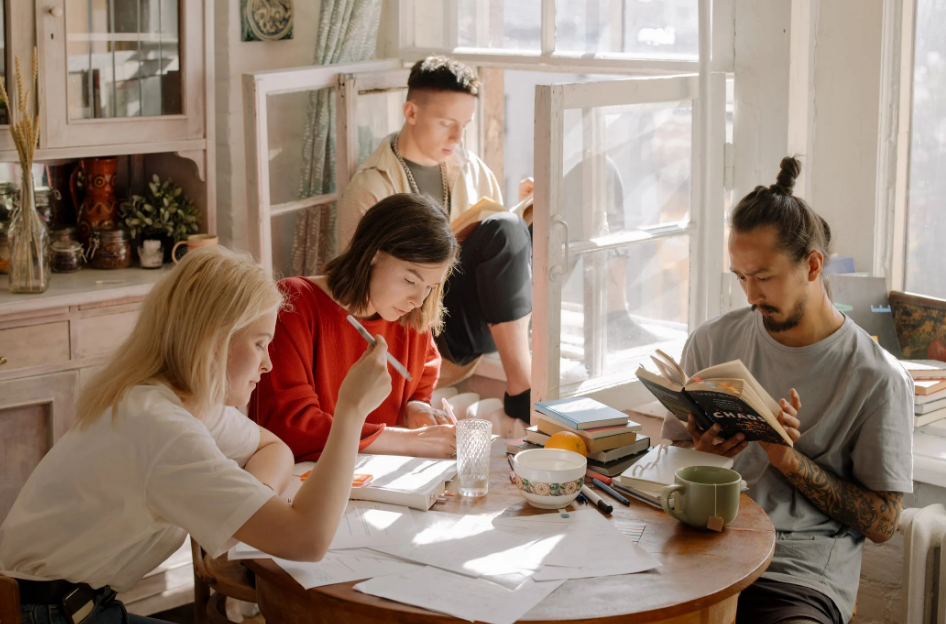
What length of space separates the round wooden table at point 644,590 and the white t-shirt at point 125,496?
5.2 inches

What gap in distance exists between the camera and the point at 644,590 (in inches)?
55.6

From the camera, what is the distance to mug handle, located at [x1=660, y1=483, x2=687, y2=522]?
161 cm

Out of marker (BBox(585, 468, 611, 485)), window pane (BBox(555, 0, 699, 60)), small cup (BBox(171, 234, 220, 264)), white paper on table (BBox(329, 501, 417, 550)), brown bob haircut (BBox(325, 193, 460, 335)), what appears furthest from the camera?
small cup (BBox(171, 234, 220, 264))

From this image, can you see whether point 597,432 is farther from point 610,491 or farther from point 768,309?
point 768,309

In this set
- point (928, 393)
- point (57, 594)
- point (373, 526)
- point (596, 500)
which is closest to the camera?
point (57, 594)

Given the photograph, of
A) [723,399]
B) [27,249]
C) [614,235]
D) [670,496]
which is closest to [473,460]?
[670,496]

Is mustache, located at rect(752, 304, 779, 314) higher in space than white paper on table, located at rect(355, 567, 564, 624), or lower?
higher

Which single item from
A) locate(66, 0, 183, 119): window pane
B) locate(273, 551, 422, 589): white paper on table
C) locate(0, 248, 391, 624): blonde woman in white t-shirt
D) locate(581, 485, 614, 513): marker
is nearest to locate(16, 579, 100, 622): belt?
locate(0, 248, 391, 624): blonde woman in white t-shirt

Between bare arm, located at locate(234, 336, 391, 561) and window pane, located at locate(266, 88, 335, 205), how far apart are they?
1.86 metres

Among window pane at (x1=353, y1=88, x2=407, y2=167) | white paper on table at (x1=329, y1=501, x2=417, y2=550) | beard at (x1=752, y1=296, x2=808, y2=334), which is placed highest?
window pane at (x1=353, y1=88, x2=407, y2=167)

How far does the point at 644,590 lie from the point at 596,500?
31 cm

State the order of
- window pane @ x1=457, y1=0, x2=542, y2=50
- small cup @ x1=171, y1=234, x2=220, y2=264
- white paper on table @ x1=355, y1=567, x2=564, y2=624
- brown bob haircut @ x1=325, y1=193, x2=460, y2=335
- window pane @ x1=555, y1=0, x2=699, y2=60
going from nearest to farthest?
1. white paper on table @ x1=355, y1=567, x2=564, y2=624
2. brown bob haircut @ x1=325, y1=193, x2=460, y2=335
3. window pane @ x1=555, y1=0, x2=699, y2=60
4. small cup @ x1=171, y1=234, x2=220, y2=264
5. window pane @ x1=457, y1=0, x2=542, y2=50

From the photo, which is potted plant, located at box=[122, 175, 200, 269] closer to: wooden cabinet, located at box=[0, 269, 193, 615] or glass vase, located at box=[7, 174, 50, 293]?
wooden cabinet, located at box=[0, 269, 193, 615]

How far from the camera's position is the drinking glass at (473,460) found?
1.76m
